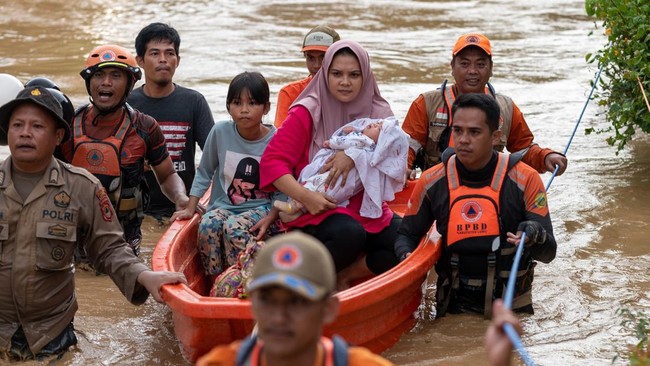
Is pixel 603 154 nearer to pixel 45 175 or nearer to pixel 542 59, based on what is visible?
pixel 542 59

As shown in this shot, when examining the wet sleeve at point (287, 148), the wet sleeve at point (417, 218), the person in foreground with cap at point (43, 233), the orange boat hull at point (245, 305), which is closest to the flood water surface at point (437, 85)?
the orange boat hull at point (245, 305)

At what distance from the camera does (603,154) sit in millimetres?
10953

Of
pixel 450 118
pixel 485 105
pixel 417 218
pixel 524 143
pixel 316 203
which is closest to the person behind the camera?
pixel 485 105

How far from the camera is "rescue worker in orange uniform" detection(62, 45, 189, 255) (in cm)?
680

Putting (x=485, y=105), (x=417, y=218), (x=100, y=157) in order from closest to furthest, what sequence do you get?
(x=485, y=105), (x=417, y=218), (x=100, y=157)

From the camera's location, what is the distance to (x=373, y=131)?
629 cm

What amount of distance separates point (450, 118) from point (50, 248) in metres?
3.06

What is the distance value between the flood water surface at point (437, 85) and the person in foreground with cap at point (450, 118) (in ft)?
3.07

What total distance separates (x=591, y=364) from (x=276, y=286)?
11.0ft

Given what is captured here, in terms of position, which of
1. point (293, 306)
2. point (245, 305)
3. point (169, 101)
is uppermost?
point (169, 101)

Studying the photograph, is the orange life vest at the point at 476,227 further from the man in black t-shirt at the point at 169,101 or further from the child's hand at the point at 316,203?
the man in black t-shirt at the point at 169,101

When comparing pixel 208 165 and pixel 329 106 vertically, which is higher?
pixel 329 106

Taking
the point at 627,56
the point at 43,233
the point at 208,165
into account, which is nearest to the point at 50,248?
the point at 43,233

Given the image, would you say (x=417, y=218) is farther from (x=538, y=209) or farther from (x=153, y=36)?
(x=153, y=36)
